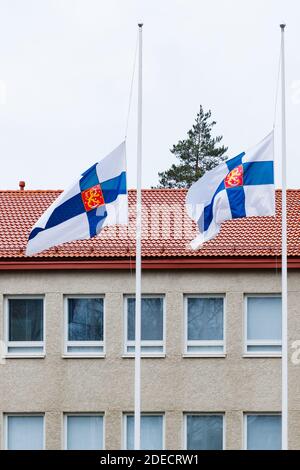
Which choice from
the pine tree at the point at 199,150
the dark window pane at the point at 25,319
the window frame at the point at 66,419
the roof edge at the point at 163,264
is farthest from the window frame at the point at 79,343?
the pine tree at the point at 199,150

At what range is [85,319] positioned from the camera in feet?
117

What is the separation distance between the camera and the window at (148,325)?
116 ft

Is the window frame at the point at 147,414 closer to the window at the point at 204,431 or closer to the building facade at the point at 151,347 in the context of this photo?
the building facade at the point at 151,347

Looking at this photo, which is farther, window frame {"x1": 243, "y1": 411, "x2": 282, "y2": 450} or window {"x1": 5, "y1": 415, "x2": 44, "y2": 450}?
window {"x1": 5, "y1": 415, "x2": 44, "y2": 450}

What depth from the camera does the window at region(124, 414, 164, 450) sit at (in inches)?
1380

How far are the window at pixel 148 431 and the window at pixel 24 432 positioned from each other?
2.15 meters

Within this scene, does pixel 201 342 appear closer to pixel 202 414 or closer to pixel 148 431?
pixel 202 414

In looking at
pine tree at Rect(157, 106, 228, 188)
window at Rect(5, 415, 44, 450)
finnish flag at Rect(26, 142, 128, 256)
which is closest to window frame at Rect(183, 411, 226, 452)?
window at Rect(5, 415, 44, 450)

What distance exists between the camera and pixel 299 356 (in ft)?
114

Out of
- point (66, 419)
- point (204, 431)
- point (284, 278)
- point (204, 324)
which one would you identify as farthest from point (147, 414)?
point (284, 278)

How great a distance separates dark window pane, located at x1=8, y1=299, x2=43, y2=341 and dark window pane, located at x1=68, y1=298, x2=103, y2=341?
0.78 metres

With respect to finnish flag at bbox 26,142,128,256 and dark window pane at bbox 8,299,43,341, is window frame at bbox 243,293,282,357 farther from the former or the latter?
finnish flag at bbox 26,142,128,256

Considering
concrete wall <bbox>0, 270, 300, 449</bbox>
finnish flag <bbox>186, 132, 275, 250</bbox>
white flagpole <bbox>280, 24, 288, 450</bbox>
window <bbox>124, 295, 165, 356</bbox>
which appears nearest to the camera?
finnish flag <bbox>186, 132, 275, 250</bbox>
